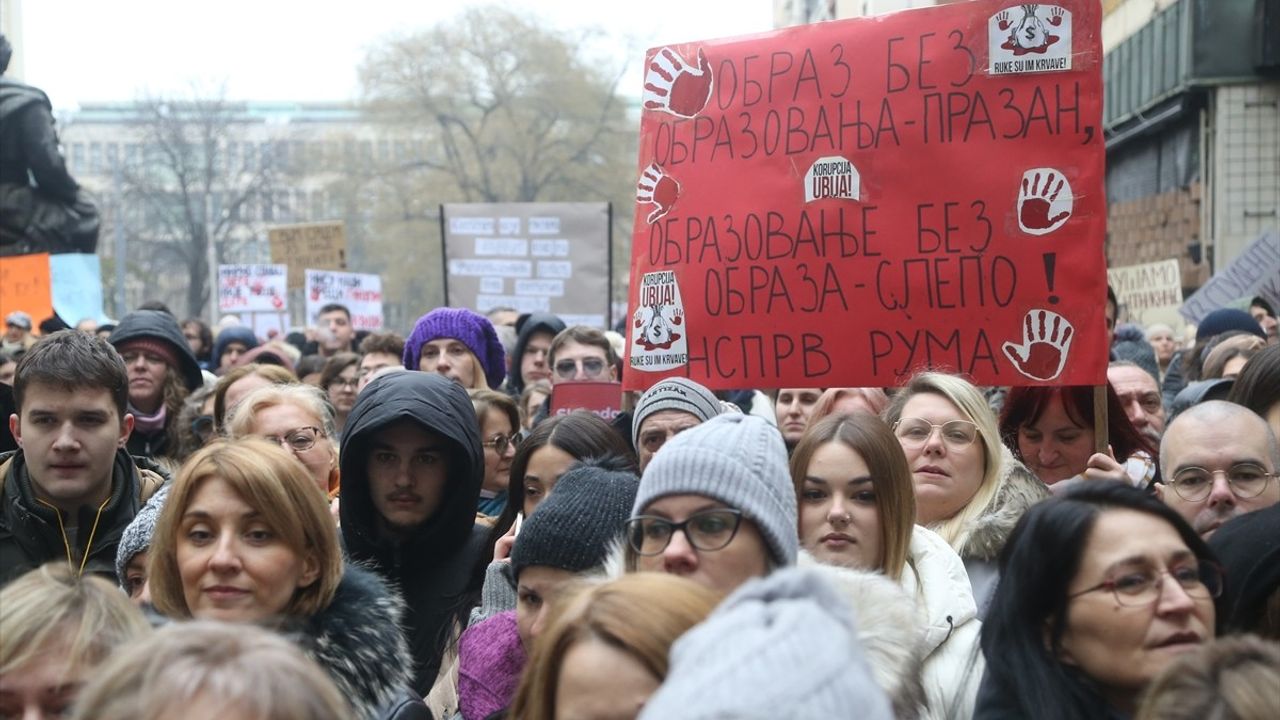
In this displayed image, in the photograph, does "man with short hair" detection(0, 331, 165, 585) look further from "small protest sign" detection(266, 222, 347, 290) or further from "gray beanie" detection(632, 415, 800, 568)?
"small protest sign" detection(266, 222, 347, 290)

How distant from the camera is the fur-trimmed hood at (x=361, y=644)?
3.35 m

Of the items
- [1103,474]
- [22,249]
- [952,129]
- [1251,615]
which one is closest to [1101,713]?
[1251,615]

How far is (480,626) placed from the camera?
3969mm

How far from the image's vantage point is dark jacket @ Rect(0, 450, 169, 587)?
4746mm

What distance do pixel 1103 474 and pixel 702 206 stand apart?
194cm

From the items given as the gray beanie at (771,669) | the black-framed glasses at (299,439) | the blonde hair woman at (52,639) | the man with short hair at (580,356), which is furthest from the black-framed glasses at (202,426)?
the gray beanie at (771,669)

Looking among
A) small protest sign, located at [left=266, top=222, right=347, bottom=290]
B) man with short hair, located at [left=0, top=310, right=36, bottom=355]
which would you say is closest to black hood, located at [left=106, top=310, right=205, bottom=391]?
man with short hair, located at [left=0, top=310, right=36, bottom=355]

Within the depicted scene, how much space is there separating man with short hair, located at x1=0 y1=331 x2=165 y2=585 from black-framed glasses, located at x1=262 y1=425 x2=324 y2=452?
51 centimetres

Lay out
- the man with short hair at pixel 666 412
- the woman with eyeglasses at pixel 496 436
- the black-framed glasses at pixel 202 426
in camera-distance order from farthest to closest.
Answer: the black-framed glasses at pixel 202 426 → the woman with eyeglasses at pixel 496 436 → the man with short hair at pixel 666 412

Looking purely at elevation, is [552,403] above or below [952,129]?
below

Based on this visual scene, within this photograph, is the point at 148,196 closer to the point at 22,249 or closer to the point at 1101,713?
the point at 22,249

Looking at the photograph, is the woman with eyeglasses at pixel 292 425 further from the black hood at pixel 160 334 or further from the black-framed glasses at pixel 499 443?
the black hood at pixel 160 334

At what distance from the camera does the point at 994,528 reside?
437 centimetres

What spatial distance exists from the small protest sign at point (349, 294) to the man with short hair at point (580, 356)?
9.39 metres
